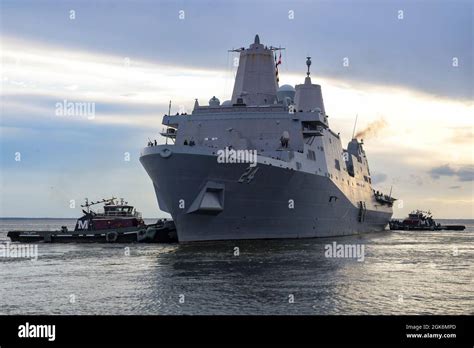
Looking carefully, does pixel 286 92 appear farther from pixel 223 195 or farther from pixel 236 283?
pixel 236 283

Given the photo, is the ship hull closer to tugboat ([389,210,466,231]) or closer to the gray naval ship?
the gray naval ship

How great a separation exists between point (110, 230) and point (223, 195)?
55.0 feet

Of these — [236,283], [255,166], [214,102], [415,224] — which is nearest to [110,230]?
[214,102]

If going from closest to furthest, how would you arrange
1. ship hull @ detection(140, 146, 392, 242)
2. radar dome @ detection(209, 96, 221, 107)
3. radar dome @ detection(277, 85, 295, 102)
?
ship hull @ detection(140, 146, 392, 242), radar dome @ detection(209, 96, 221, 107), radar dome @ detection(277, 85, 295, 102)

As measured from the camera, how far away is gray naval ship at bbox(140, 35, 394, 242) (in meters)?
34.3

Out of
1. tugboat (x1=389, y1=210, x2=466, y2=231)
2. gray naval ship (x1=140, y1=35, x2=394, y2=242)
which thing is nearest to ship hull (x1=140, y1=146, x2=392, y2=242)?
gray naval ship (x1=140, y1=35, x2=394, y2=242)

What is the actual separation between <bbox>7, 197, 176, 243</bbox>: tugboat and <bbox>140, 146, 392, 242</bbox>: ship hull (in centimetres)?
720

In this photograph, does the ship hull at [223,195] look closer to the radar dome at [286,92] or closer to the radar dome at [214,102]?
the radar dome at [214,102]

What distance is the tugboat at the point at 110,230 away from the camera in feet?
155

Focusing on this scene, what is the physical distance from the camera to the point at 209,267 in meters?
26.8

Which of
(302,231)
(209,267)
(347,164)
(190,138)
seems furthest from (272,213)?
(347,164)

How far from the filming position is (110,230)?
4831 cm
